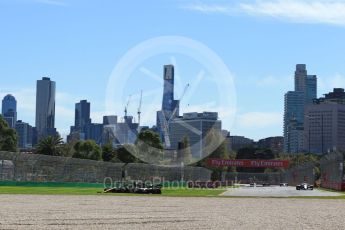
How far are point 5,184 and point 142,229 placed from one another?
5310 centimetres

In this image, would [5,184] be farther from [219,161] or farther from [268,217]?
[219,161]

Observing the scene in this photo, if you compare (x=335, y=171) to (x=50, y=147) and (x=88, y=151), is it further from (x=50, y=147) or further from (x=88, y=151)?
(x=50, y=147)

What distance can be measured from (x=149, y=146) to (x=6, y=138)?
37951mm

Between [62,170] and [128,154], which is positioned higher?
[128,154]

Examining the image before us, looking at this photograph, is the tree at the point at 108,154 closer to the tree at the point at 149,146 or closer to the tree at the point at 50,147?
the tree at the point at 149,146

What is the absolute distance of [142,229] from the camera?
70.0ft

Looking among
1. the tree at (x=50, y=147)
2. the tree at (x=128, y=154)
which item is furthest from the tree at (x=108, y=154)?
the tree at (x=50, y=147)

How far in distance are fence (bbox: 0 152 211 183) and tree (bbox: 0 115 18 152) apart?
1500 inches

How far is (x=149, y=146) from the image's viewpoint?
16700 centimetres

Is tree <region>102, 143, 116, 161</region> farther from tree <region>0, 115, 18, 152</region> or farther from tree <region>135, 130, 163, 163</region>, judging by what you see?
tree <region>0, 115, 18, 152</region>

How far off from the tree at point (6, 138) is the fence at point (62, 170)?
38.1m

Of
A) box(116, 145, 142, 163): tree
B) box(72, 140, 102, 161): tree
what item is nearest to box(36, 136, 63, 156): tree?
box(72, 140, 102, 161): tree

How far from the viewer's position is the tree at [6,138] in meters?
140

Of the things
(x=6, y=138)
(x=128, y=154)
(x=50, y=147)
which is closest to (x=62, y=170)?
(x=6, y=138)
